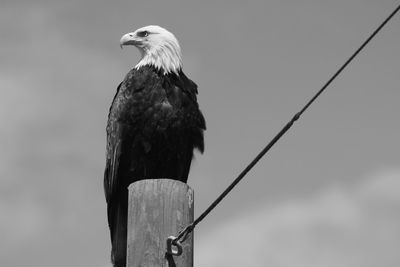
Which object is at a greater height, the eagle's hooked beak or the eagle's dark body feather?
the eagle's hooked beak

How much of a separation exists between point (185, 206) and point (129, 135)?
3238 mm

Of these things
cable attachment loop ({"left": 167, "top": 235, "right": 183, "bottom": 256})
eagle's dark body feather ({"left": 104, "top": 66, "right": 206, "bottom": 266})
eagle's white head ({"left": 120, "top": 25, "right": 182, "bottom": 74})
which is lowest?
cable attachment loop ({"left": 167, "top": 235, "right": 183, "bottom": 256})

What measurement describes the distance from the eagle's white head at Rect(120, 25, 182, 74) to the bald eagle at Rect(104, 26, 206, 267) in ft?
0.99

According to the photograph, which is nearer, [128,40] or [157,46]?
[157,46]

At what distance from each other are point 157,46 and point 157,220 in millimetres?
4384

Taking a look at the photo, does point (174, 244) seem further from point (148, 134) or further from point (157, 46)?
point (157, 46)

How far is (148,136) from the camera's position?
7.56 meters

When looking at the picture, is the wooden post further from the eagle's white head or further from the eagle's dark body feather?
the eagle's white head

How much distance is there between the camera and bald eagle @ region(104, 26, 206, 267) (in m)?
7.56

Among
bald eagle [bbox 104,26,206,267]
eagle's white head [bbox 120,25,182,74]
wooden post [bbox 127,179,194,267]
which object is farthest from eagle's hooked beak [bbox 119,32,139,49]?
wooden post [bbox 127,179,194,267]

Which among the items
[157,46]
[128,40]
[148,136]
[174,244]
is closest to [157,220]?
[174,244]

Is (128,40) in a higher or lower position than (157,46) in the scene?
higher

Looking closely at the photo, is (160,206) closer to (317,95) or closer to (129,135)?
(317,95)

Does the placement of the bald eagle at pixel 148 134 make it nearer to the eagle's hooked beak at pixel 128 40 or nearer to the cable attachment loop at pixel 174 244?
the eagle's hooked beak at pixel 128 40
